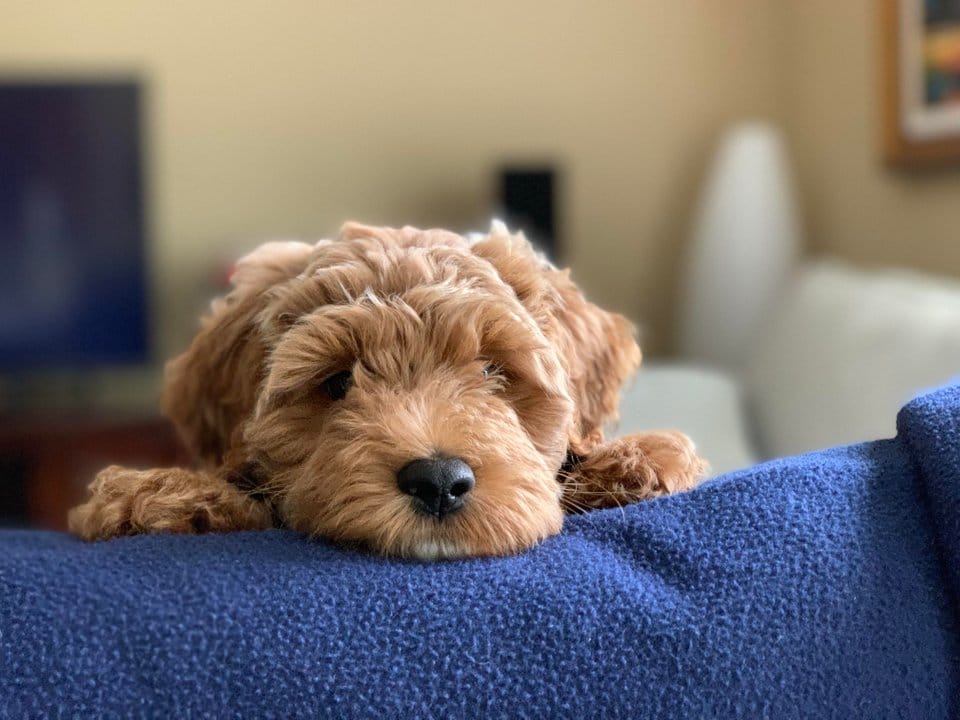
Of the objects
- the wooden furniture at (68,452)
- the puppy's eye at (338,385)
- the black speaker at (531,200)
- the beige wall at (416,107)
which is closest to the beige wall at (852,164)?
the beige wall at (416,107)

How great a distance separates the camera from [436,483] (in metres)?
1.11

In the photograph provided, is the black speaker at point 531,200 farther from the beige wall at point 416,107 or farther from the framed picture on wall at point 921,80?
the framed picture on wall at point 921,80

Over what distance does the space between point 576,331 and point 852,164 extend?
11.7 ft

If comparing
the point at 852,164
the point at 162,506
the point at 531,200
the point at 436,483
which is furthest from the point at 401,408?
the point at 852,164

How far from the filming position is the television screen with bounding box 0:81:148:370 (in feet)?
14.2

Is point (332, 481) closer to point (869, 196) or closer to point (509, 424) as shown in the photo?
point (509, 424)

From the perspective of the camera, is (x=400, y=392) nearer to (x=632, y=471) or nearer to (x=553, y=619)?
(x=632, y=471)

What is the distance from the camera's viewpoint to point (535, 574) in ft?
3.18

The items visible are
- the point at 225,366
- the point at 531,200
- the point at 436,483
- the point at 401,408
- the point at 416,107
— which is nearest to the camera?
the point at 436,483

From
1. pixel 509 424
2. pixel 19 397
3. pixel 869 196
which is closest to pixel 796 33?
pixel 869 196

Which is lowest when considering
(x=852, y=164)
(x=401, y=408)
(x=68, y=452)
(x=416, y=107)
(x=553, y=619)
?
(x=68, y=452)

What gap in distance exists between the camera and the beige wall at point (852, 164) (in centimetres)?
396

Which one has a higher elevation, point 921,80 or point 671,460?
point 921,80

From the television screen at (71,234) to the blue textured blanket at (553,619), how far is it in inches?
141
